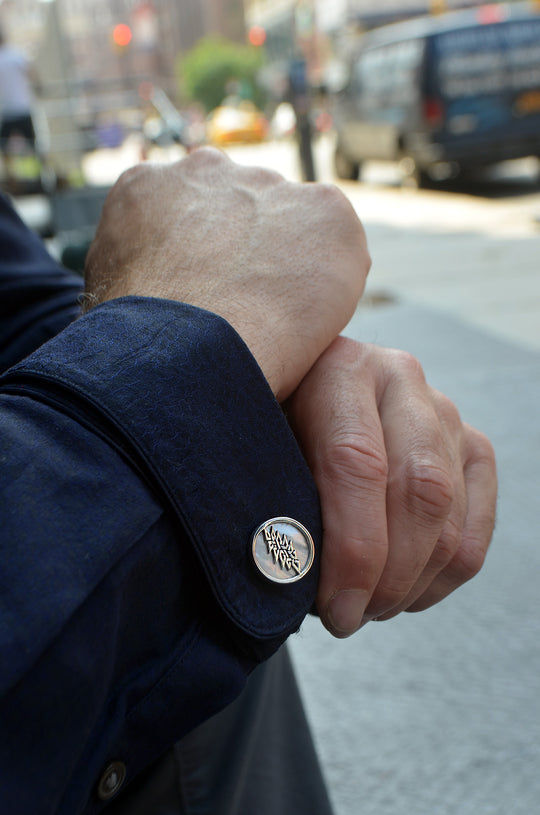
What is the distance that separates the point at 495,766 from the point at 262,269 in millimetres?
1214

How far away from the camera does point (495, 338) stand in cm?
427

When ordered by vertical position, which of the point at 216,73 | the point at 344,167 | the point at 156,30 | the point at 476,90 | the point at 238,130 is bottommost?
the point at 238,130

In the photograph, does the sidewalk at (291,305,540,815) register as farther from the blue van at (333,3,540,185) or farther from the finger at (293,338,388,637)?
the blue van at (333,3,540,185)

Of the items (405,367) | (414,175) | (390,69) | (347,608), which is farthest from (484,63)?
(347,608)

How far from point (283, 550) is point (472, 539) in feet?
0.71

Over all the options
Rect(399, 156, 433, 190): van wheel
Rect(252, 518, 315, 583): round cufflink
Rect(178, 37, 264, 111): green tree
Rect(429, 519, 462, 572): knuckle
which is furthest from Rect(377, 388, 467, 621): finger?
Rect(178, 37, 264, 111): green tree

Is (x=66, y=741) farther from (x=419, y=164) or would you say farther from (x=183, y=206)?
(x=419, y=164)

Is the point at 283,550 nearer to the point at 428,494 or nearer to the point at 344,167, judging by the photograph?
the point at 428,494

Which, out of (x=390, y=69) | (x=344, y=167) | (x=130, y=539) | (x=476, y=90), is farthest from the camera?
(x=344, y=167)

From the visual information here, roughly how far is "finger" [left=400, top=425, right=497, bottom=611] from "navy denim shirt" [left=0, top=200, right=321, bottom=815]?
0.52ft

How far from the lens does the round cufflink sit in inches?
24.3

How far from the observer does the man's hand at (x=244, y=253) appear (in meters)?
0.76

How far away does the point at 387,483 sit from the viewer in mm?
703

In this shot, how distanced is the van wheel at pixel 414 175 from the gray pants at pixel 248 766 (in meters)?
9.38
